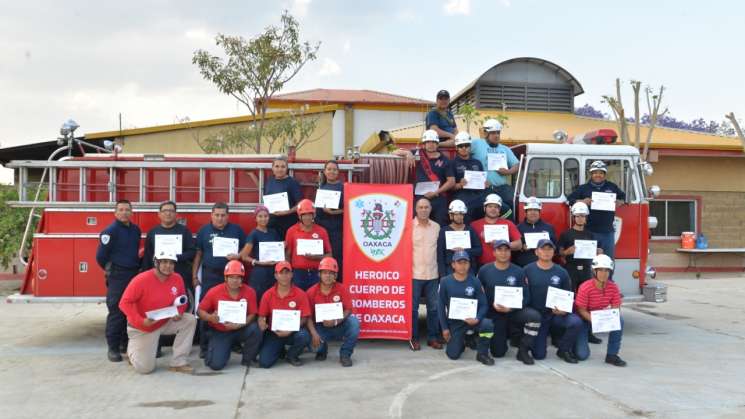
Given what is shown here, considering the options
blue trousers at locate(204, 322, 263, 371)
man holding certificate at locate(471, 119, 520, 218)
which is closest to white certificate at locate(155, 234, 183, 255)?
blue trousers at locate(204, 322, 263, 371)

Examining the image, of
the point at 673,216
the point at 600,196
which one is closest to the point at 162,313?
the point at 600,196

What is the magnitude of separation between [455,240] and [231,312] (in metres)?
2.80

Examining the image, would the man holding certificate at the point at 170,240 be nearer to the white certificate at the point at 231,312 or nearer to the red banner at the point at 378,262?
the white certificate at the point at 231,312

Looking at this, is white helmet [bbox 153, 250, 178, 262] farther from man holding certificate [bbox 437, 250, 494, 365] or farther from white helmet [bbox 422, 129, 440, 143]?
white helmet [bbox 422, 129, 440, 143]

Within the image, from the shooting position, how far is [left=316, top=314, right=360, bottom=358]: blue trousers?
757 cm

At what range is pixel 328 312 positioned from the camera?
7.54 metres

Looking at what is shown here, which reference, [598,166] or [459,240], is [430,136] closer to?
[459,240]

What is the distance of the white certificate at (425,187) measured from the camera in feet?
28.5

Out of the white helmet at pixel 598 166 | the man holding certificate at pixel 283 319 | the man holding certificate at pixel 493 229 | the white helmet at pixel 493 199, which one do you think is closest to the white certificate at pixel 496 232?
the man holding certificate at pixel 493 229

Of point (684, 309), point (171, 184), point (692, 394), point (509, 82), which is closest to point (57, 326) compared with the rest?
point (171, 184)

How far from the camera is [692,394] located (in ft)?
20.6

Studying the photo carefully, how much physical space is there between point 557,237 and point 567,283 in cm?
140

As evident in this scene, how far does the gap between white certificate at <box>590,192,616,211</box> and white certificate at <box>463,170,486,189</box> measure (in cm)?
149

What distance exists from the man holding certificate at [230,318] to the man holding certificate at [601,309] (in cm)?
374
